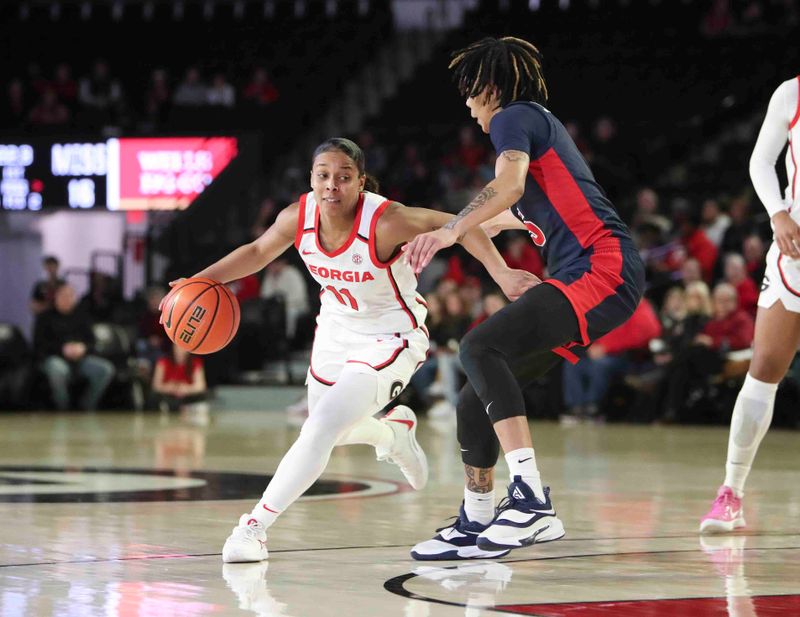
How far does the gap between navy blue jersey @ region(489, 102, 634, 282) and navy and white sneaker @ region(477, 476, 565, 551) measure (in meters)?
0.74

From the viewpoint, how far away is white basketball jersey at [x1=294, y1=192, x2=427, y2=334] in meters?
5.11

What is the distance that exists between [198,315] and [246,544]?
3.18ft

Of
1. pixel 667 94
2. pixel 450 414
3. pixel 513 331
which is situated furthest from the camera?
pixel 667 94

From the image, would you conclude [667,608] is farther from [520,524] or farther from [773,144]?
[773,144]

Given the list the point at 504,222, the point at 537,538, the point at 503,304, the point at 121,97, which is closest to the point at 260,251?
the point at 504,222

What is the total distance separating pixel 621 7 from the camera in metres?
23.2

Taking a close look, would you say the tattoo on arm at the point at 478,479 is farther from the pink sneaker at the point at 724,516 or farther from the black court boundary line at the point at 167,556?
the pink sneaker at the point at 724,516

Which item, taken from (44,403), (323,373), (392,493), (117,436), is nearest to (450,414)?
(117,436)

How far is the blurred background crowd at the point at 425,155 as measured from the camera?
1352cm

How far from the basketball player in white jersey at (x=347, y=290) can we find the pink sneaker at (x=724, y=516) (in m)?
1.28

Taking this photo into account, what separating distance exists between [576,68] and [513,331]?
17901 millimetres

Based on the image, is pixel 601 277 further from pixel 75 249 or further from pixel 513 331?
pixel 75 249

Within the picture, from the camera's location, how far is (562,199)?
480 centimetres

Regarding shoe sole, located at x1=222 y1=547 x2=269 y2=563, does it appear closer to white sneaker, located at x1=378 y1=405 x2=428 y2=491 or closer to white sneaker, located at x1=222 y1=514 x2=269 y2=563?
white sneaker, located at x1=222 y1=514 x2=269 y2=563
